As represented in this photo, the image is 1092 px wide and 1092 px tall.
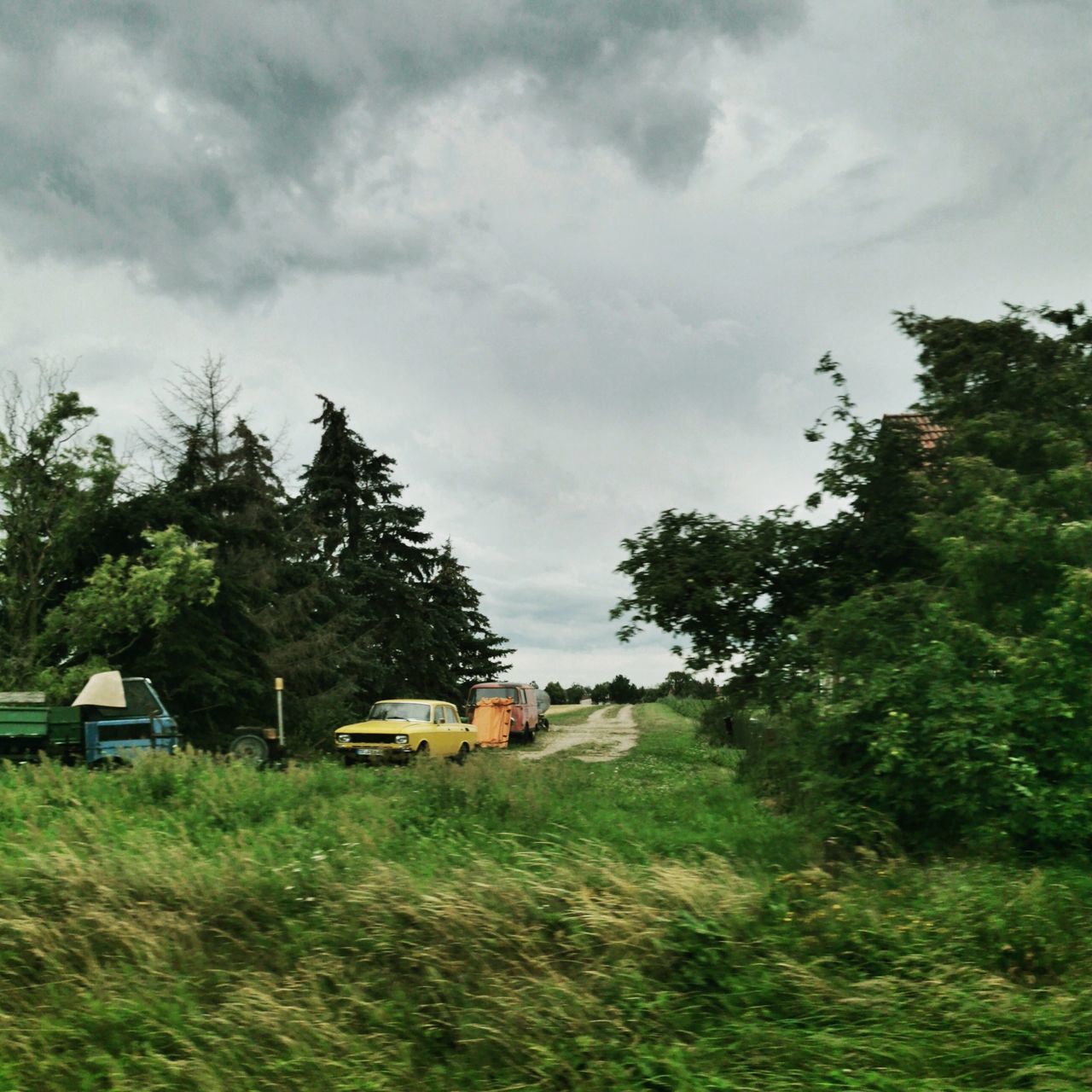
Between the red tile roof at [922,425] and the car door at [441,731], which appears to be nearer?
the red tile roof at [922,425]

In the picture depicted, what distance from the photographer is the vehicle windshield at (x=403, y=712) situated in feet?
80.3

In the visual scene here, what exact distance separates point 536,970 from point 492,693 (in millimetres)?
29845

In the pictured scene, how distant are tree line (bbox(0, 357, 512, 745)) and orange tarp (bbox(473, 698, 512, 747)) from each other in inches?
214

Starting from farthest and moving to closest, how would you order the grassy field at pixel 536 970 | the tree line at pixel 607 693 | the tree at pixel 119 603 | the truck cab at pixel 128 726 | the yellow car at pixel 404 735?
the tree line at pixel 607 693 < the tree at pixel 119 603 < the yellow car at pixel 404 735 < the truck cab at pixel 128 726 < the grassy field at pixel 536 970

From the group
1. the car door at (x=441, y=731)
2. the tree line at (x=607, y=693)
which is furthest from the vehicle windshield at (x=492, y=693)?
the tree line at (x=607, y=693)

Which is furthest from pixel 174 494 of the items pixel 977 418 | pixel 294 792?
pixel 977 418

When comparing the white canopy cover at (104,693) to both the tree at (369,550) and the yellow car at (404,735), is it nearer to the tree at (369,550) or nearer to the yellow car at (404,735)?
the yellow car at (404,735)

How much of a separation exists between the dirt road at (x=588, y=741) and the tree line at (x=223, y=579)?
21.4ft

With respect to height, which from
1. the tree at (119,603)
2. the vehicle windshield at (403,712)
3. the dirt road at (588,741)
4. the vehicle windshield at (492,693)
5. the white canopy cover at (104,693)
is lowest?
the dirt road at (588,741)

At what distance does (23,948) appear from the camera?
6.62m

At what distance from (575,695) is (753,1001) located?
113m

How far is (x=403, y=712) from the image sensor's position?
24.6 m

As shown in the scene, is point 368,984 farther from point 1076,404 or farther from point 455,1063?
point 1076,404

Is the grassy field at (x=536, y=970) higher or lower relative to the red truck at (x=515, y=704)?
lower
